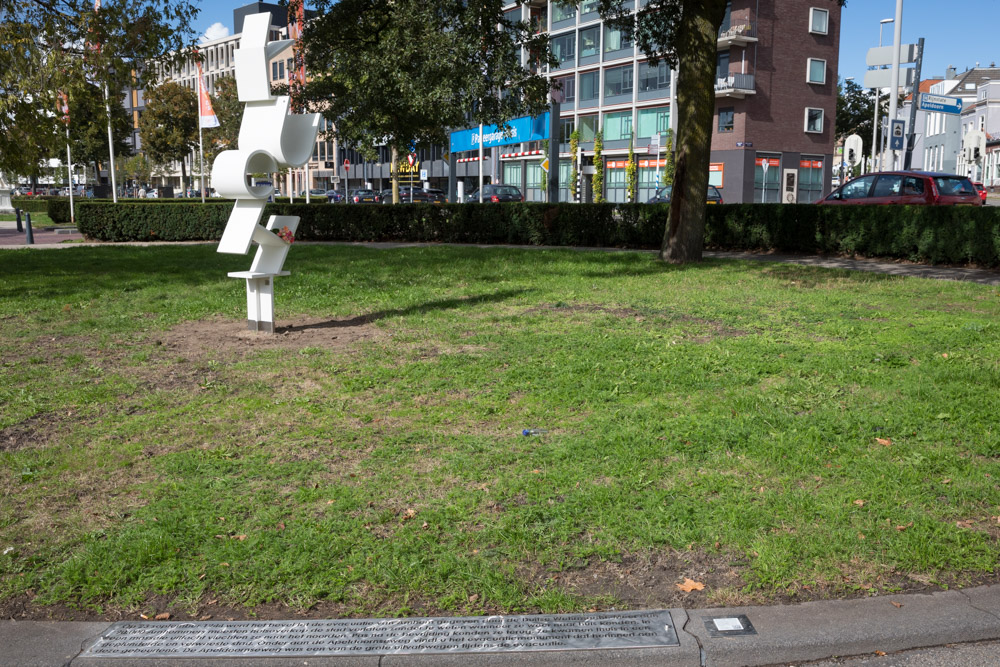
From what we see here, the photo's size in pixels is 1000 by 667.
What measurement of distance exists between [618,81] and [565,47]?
237 inches

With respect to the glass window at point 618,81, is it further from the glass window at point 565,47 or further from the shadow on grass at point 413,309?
the shadow on grass at point 413,309

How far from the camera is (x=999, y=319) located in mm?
8898

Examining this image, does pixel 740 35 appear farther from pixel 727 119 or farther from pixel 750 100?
pixel 727 119

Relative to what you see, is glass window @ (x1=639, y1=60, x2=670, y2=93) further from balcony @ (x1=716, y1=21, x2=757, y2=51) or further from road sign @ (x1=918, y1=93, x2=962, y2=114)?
road sign @ (x1=918, y1=93, x2=962, y2=114)

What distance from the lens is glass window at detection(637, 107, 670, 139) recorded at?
54.0m

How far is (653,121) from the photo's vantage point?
180 ft

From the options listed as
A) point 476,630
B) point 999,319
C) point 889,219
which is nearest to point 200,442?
point 476,630

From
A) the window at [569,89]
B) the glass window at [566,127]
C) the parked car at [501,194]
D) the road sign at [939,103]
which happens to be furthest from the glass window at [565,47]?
the road sign at [939,103]

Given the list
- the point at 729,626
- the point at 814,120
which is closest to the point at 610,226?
the point at 729,626

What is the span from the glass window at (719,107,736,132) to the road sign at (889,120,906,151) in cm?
2736

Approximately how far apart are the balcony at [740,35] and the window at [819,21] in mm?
4264

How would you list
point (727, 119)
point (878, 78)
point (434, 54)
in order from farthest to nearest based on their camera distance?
point (727, 119) < point (878, 78) < point (434, 54)

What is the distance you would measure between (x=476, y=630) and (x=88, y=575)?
1.61 metres

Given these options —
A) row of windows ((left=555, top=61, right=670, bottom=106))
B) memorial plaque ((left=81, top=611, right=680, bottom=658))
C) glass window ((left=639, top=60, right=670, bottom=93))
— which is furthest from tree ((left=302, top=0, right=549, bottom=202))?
row of windows ((left=555, top=61, right=670, bottom=106))
